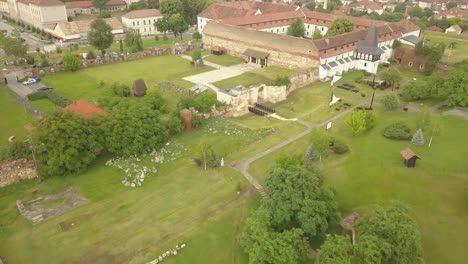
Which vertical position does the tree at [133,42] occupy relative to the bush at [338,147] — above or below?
above

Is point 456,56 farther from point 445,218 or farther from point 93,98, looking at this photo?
point 93,98

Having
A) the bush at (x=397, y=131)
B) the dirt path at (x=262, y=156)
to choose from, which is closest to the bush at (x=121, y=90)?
the dirt path at (x=262, y=156)

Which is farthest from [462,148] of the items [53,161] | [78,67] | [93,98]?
[78,67]

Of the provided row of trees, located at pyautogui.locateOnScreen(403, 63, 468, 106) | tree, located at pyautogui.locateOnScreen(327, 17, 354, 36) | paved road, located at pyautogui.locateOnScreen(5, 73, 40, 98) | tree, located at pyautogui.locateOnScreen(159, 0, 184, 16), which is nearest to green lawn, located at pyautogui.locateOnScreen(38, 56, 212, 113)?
paved road, located at pyautogui.locateOnScreen(5, 73, 40, 98)

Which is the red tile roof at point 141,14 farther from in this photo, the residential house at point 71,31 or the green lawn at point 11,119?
the green lawn at point 11,119

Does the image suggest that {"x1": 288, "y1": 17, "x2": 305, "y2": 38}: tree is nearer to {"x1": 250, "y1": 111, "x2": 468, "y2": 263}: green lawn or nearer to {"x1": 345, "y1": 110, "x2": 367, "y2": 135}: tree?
{"x1": 250, "y1": 111, "x2": 468, "y2": 263}: green lawn

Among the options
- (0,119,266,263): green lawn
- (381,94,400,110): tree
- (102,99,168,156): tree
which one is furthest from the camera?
(381,94,400,110): tree

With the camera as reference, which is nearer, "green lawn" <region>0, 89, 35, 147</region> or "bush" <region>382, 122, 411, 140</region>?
"bush" <region>382, 122, 411, 140</region>
